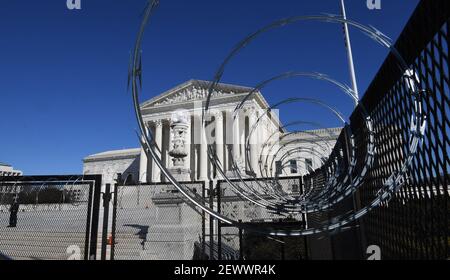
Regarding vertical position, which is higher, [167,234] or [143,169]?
[143,169]

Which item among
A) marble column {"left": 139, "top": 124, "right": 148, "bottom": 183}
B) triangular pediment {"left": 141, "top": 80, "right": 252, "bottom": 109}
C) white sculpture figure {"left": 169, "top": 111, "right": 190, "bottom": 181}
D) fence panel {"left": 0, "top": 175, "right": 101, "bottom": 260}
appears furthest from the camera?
marble column {"left": 139, "top": 124, "right": 148, "bottom": 183}

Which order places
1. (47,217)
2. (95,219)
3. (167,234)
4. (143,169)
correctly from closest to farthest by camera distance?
1. (95,219)
2. (47,217)
3. (167,234)
4. (143,169)

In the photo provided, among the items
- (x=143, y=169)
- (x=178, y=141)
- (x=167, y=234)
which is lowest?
(x=167, y=234)

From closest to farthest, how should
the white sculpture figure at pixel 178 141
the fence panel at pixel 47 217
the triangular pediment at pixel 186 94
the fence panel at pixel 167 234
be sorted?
the fence panel at pixel 47 217 → the fence panel at pixel 167 234 → the white sculpture figure at pixel 178 141 → the triangular pediment at pixel 186 94

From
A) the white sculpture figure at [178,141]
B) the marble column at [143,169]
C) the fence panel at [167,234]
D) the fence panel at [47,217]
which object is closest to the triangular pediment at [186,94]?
the marble column at [143,169]

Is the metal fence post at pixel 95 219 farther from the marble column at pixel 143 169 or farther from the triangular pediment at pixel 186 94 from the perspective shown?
the marble column at pixel 143 169

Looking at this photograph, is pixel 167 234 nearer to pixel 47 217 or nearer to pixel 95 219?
pixel 95 219

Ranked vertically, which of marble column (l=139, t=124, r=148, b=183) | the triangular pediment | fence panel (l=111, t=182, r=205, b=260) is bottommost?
fence panel (l=111, t=182, r=205, b=260)

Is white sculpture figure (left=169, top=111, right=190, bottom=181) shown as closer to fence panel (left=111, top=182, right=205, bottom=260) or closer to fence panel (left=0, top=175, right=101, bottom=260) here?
fence panel (left=111, top=182, right=205, bottom=260)

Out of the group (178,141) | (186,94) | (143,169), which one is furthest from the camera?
(143,169)

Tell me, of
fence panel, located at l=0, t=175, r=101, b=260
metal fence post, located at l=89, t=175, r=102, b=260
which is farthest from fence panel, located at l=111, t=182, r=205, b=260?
metal fence post, located at l=89, t=175, r=102, b=260

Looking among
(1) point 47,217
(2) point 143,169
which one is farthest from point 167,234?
(2) point 143,169
